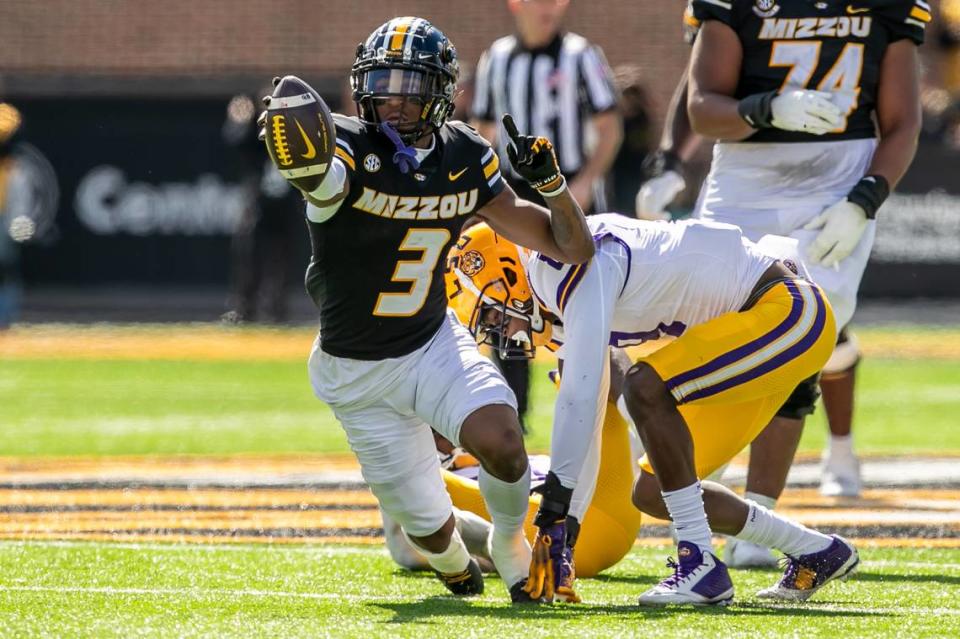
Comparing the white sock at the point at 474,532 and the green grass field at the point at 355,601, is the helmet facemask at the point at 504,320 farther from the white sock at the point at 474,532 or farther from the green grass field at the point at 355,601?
the green grass field at the point at 355,601

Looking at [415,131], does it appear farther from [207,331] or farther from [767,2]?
[207,331]

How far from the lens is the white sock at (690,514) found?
464 cm

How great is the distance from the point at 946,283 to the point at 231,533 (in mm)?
12287

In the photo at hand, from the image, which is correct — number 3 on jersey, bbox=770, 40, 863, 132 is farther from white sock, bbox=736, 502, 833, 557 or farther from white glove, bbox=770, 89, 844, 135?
white sock, bbox=736, 502, 833, 557

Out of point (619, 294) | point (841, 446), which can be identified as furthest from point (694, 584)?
point (841, 446)

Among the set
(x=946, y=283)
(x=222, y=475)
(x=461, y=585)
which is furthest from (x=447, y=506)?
(x=946, y=283)

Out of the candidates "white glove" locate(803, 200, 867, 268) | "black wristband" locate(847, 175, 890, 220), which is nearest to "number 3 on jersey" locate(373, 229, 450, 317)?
"white glove" locate(803, 200, 867, 268)

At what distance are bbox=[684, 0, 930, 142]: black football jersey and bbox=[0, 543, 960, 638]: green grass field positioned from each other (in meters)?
1.50

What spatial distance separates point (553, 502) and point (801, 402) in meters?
1.33

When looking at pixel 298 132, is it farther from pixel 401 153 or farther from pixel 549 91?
pixel 549 91

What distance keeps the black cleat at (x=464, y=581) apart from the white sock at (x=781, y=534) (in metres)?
0.75

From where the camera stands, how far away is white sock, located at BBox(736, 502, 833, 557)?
4832 mm

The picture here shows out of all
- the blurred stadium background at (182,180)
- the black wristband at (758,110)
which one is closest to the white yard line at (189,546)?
the black wristband at (758,110)

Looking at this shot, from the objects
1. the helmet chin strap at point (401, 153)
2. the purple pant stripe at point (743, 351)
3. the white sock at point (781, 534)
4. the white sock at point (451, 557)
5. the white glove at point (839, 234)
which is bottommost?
the white sock at point (451, 557)
